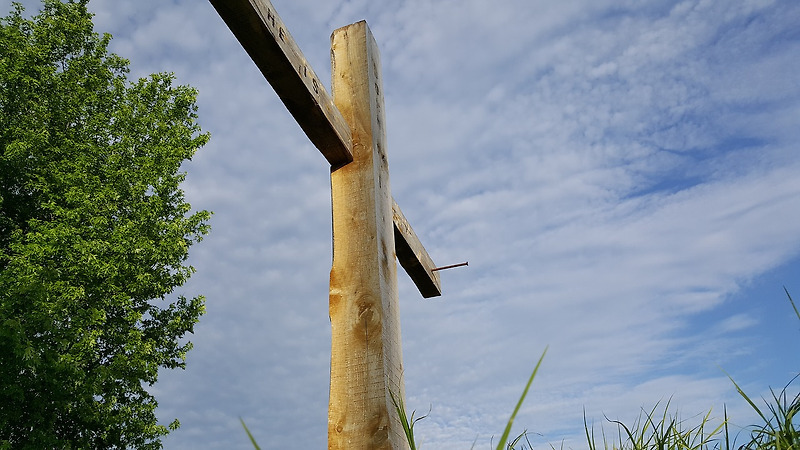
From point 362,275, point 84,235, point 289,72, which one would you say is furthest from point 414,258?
point 84,235

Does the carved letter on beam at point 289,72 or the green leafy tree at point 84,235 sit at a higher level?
the green leafy tree at point 84,235

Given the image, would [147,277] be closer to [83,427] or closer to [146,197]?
[146,197]

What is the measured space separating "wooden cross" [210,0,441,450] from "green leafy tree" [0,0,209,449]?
8094mm

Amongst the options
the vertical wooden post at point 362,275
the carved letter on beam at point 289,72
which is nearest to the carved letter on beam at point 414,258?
the vertical wooden post at point 362,275

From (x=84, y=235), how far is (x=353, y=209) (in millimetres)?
9883

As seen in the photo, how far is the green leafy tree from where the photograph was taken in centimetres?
981

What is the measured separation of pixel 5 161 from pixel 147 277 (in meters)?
3.85

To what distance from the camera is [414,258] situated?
381 centimetres

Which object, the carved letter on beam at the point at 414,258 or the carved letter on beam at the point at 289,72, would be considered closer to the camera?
the carved letter on beam at the point at 289,72

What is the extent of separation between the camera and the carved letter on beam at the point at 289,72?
2287mm

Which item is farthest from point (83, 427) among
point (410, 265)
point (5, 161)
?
point (410, 265)

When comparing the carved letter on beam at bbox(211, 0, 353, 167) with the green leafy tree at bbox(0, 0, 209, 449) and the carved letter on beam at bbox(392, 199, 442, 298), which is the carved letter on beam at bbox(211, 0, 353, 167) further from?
the green leafy tree at bbox(0, 0, 209, 449)

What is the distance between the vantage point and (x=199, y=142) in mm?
12836

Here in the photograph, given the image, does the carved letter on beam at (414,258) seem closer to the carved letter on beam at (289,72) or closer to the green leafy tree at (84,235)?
the carved letter on beam at (289,72)
